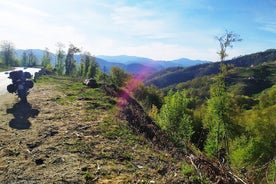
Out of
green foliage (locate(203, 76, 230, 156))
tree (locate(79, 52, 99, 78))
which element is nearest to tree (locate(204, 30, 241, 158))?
green foliage (locate(203, 76, 230, 156))

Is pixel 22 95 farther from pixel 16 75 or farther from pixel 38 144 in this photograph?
pixel 38 144

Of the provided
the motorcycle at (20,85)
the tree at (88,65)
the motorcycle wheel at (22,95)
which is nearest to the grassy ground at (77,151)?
the motorcycle wheel at (22,95)

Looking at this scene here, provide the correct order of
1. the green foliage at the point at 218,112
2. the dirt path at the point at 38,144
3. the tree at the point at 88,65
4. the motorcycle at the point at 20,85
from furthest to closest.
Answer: the tree at the point at 88,65
the green foliage at the point at 218,112
the motorcycle at the point at 20,85
the dirt path at the point at 38,144

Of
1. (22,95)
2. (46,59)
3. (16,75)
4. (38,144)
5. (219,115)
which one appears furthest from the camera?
(46,59)

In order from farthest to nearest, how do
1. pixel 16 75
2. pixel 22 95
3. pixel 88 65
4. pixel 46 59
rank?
pixel 46 59, pixel 88 65, pixel 16 75, pixel 22 95

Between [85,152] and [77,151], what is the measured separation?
1.18 ft

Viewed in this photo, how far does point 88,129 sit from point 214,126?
32485 millimetres

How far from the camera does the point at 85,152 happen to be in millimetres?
12305

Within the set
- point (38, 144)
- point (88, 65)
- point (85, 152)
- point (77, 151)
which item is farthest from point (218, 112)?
point (88, 65)

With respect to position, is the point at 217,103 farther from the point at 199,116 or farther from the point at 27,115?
the point at 199,116

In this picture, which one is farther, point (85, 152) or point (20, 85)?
point (20, 85)

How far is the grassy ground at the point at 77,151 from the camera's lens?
1015 cm

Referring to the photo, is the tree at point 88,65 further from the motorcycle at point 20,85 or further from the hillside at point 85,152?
the hillside at point 85,152

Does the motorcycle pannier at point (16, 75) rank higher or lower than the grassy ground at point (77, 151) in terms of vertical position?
higher
